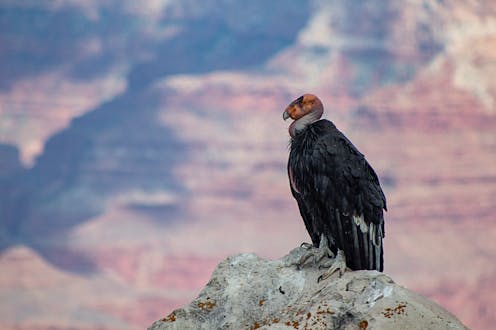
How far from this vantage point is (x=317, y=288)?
11586 mm

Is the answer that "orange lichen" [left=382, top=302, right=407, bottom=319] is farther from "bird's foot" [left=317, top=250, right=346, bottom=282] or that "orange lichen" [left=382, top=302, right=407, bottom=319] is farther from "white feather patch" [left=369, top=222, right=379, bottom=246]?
"white feather patch" [left=369, top=222, right=379, bottom=246]

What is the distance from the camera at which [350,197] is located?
40.1 feet

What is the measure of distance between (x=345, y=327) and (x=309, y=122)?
3.59 meters

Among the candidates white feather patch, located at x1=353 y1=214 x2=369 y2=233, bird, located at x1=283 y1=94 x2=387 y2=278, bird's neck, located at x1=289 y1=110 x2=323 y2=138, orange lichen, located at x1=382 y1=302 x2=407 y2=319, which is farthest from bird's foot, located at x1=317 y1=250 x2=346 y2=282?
orange lichen, located at x1=382 y1=302 x2=407 y2=319

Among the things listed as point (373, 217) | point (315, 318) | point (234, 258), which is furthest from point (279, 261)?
point (315, 318)

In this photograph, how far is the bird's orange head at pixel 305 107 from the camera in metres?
12.7

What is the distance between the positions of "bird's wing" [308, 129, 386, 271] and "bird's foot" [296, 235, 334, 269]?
227 mm

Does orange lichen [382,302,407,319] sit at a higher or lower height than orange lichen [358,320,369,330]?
higher

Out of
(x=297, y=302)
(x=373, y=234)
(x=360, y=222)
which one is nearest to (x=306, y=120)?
(x=360, y=222)

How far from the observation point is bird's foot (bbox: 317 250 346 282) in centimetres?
1185

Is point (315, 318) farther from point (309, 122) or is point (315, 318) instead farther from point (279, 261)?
point (309, 122)

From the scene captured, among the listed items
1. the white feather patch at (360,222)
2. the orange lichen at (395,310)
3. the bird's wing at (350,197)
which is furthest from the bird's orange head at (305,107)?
the orange lichen at (395,310)

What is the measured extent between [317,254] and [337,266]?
1.43ft

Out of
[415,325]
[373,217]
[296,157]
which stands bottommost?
[415,325]
